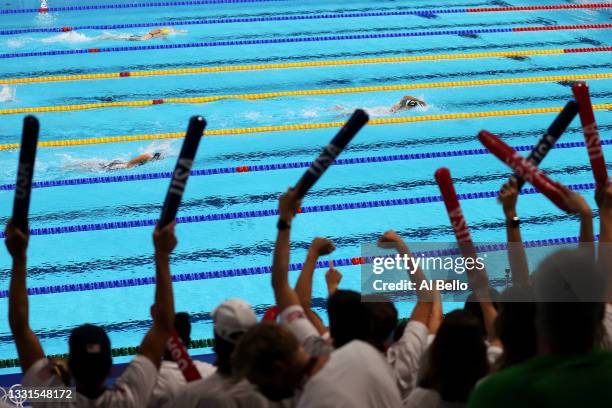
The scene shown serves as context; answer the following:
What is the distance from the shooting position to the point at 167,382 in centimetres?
260

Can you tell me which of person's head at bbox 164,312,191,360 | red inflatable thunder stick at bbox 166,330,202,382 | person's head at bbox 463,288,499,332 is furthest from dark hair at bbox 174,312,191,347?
person's head at bbox 463,288,499,332

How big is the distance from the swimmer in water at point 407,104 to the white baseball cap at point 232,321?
6.02m

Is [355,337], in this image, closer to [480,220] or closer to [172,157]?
[480,220]

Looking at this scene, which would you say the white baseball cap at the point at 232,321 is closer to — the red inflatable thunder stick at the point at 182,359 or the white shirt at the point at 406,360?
the red inflatable thunder stick at the point at 182,359

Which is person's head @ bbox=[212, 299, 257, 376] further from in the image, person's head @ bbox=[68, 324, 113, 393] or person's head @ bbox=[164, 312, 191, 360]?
person's head @ bbox=[164, 312, 191, 360]

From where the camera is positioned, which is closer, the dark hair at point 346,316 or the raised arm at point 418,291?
the dark hair at point 346,316

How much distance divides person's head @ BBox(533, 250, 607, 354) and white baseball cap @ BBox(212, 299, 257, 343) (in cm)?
97

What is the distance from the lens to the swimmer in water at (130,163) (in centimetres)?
725

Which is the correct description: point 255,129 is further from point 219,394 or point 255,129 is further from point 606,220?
point 219,394

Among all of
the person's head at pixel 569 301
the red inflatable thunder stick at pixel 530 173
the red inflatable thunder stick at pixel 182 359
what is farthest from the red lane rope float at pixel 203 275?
the person's head at pixel 569 301

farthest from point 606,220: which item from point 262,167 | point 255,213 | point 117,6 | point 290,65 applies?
point 117,6

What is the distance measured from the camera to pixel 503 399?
57.6 inches

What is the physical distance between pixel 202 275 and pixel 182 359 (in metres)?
3.37

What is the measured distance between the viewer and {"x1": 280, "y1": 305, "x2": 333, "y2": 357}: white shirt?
7.48 feet
